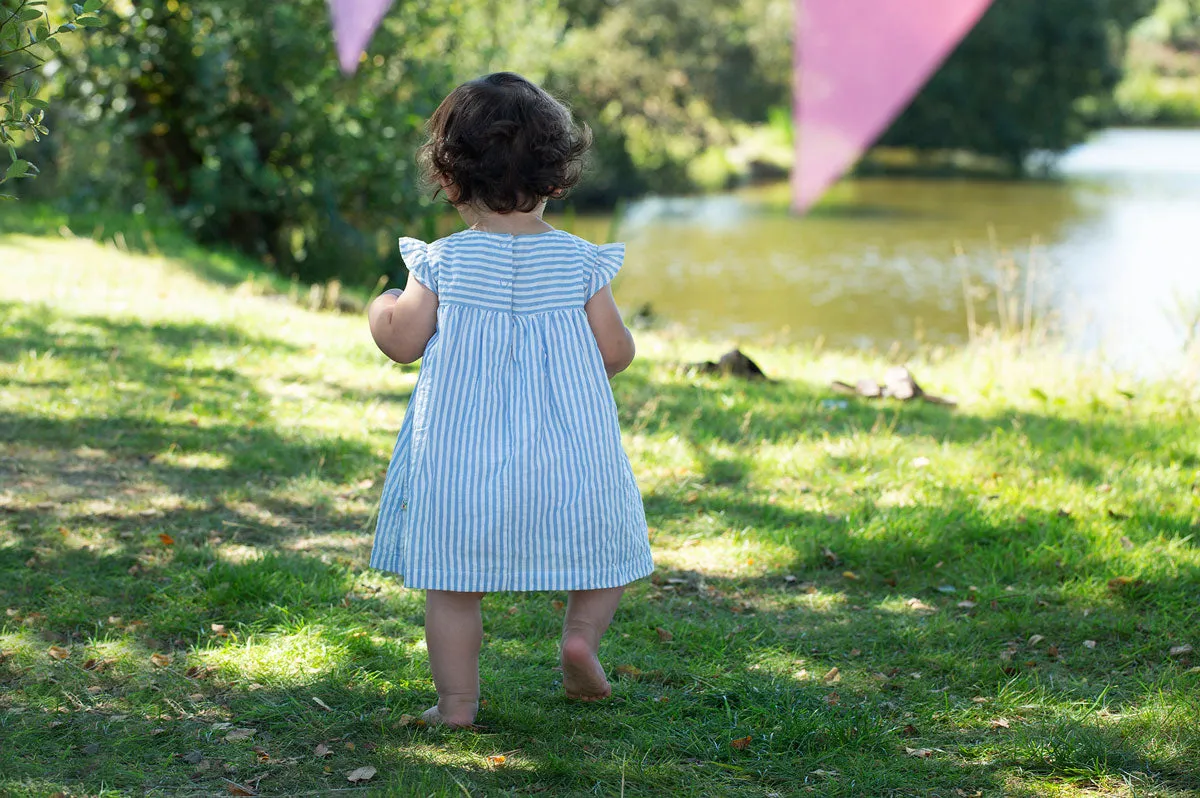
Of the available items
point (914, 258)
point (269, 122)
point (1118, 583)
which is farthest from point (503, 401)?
point (914, 258)

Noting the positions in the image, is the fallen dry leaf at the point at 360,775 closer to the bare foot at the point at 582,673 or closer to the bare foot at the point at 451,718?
the bare foot at the point at 451,718

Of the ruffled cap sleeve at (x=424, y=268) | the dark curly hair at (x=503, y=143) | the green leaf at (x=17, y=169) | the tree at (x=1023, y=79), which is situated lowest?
the ruffled cap sleeve at (x=424, y=268)

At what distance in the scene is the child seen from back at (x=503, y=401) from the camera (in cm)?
238

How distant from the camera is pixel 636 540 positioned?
2510 mm

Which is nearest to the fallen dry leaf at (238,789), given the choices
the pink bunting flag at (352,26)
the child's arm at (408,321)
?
the child's arm at (408,321)

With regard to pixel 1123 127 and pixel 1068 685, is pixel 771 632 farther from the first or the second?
pixel 1123 127

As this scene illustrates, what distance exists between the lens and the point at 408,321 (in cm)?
247

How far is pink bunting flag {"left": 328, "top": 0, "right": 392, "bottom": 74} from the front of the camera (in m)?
9.44

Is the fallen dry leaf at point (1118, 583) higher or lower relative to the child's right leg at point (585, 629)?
lower

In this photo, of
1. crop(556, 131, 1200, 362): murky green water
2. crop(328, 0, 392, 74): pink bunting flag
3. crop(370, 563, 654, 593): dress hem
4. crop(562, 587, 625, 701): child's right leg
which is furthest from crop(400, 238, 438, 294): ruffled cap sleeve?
crop(328, 0, 392, 74): pink bunting flag

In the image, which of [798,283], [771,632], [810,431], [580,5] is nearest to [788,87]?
[580,5]

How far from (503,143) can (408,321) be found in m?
0.40

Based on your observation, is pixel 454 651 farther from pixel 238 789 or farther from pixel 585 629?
pixel 238 789

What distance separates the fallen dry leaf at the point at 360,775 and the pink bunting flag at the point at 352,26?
25.9 ft
